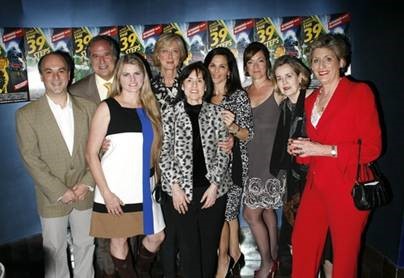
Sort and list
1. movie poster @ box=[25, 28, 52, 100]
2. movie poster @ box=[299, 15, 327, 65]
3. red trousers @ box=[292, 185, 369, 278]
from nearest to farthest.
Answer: red trousers @ box=[292, 185, 369, 278]
movie poster @ box=[25, 28, 52, 100]
movie poster @ box=[299, 15, 327, 65]

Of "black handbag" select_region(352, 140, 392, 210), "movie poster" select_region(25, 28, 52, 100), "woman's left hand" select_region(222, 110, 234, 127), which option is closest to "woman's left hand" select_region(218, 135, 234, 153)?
"woman's left hand" select_region(222, 110, 234, 127)

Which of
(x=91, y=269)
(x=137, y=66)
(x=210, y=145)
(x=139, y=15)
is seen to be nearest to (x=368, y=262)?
(x=210, y=145)

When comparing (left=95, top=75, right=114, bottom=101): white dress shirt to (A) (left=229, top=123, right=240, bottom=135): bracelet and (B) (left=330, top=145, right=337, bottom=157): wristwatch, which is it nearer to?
(A) (left=229, top=123, right=240, bottom=135): bracelet

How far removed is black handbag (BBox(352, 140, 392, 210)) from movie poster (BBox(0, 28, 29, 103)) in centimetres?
307

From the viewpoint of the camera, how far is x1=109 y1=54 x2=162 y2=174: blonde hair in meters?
2.66

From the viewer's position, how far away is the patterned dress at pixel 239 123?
2996 mm

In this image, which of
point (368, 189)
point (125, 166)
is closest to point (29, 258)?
point (125, 166)

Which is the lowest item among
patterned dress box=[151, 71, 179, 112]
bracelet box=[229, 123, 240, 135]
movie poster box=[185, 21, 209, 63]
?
bracelet box=[229, 123, 240, 135]

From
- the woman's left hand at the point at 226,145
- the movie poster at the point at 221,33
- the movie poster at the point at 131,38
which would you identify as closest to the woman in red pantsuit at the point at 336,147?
the woman's left hand at the point at 226,145

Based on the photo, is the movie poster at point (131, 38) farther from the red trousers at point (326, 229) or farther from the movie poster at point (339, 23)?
the red trousers at point (326, 229)

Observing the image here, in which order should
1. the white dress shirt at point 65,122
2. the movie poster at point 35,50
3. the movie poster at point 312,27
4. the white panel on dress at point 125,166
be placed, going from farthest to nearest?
the movie poster at point 312,27 < the movie poster at point 35,50 < the white dress shirt at point 65,122 < the white panel on dress at point 125,166

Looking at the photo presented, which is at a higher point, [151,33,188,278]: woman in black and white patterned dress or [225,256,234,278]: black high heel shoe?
[151,33,188,278]: woman in black and white patterned dress

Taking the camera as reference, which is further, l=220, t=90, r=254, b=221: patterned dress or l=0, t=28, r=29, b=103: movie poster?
l=0, t=28, r=29, b=103: movie poster

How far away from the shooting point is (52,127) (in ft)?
8.77
